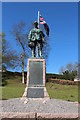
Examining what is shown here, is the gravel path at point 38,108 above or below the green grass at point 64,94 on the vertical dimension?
above

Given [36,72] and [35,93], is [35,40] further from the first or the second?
[35,93]

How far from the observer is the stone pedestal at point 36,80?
317 inches

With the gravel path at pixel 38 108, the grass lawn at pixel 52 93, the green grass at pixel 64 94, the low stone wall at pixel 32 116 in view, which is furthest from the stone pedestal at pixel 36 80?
the low stone wall at pixel 32 116

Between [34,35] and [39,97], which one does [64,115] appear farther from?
[34,35]

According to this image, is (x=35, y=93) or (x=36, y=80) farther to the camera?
(x=36, y=80)

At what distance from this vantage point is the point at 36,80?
27.7 feet

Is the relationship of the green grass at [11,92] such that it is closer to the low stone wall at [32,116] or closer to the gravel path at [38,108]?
the gravel path at [38,108]

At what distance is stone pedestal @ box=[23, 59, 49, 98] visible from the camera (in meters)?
8.06

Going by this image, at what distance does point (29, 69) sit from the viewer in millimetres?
8594

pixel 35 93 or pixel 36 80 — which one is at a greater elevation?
pixel 36 80

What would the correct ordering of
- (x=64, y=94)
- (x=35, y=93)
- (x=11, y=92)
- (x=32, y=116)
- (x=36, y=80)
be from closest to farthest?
(x=32, y=116) → (x=35, y=93) → (x=36, y=80) → (x=64, y=94) → (x=11, y=92)

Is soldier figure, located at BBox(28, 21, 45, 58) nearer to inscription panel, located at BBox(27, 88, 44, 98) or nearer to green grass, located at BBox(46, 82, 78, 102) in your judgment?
inscription panel, located at BBox(27, 88, 44, 98)

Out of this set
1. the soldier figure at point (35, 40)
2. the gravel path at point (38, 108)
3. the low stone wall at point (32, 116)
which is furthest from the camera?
the soldier figure at point (35, 40)

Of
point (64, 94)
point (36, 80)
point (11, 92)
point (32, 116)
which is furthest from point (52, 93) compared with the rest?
point (32, 116)
